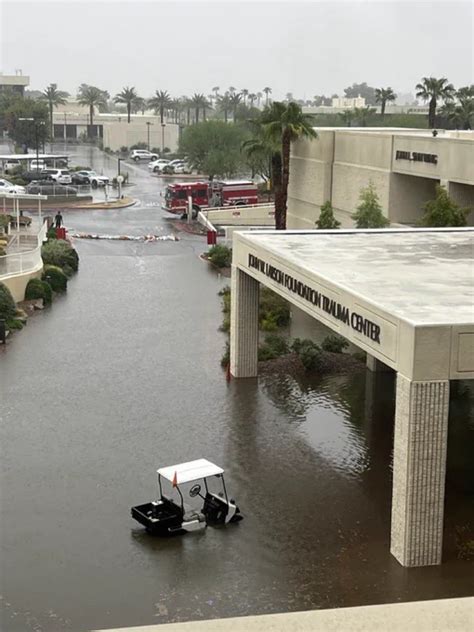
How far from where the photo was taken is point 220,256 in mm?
48812

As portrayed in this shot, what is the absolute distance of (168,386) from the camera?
91.6 ft

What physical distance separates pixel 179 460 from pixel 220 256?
2732cm

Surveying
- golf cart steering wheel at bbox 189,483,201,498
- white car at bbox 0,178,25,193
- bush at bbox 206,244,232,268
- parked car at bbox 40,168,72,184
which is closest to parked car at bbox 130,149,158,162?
parked car at bbox 40,168,72,184

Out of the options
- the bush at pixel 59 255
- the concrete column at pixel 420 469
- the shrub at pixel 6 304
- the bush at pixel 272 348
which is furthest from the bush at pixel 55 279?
the concrete column at pixel 420 469

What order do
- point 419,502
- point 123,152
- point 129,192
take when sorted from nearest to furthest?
point 419,502 → point 129,192 → point 123,152

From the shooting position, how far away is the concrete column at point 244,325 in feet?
93.9

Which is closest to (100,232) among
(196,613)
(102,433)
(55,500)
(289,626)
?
(102,433)

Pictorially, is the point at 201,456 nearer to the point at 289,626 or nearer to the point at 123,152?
the point at 289,626

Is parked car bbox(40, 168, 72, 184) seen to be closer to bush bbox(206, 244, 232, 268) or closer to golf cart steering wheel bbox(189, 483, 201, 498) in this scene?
bush bbox(206, 244, 232, 268)

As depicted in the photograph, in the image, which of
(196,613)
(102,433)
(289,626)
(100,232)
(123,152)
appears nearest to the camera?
(289,626)

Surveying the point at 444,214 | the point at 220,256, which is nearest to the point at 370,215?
→ the point at 444,214

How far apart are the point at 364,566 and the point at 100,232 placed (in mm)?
45535

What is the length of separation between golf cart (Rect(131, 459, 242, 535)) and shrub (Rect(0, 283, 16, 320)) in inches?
662

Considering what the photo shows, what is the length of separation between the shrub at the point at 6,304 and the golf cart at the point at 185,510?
16.8 metres
